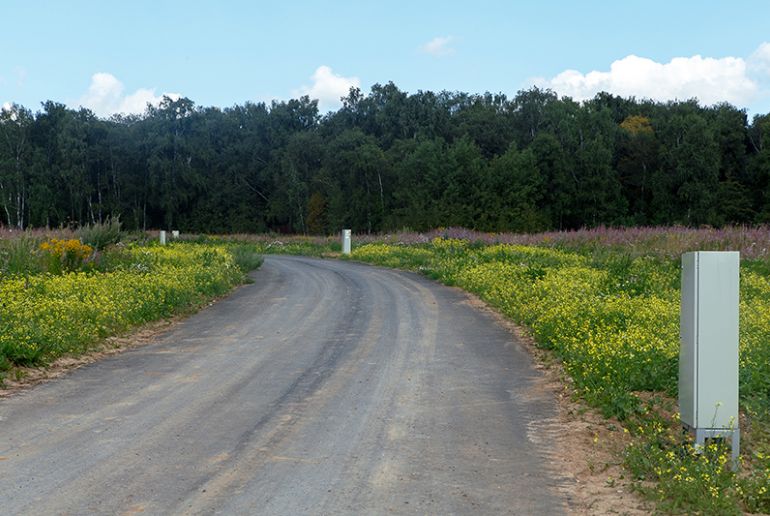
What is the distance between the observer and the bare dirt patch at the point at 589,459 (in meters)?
5.33

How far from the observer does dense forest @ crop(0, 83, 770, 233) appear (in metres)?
70.6

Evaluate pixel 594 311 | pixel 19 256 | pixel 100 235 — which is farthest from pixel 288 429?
pixel 100 235

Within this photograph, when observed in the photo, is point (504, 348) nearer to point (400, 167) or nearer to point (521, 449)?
point (521, 449)

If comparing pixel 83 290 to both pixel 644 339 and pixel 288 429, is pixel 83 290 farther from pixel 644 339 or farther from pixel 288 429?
pixel 644 339

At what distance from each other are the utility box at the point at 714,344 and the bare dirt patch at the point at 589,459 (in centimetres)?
80

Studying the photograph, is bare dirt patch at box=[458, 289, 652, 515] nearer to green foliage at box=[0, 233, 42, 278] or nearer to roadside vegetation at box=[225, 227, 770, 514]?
roadside vegetation at box=[225, 227, 770, 514]

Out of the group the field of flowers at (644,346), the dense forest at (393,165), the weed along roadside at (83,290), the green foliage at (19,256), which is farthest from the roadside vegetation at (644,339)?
the dense forest at (393,165)

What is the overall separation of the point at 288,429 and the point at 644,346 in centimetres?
468

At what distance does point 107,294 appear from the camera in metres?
14.2

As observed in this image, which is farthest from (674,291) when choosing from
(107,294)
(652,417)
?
(107,294)

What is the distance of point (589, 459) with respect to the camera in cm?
634

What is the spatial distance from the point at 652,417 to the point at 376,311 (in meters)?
9.37

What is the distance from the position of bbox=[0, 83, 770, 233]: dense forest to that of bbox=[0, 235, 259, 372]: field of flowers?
47114 millimetres

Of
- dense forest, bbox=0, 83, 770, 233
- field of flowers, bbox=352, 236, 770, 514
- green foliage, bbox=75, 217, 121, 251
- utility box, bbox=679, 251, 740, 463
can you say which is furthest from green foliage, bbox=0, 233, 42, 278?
dense forest, bbox=0, 83, 770, 233
